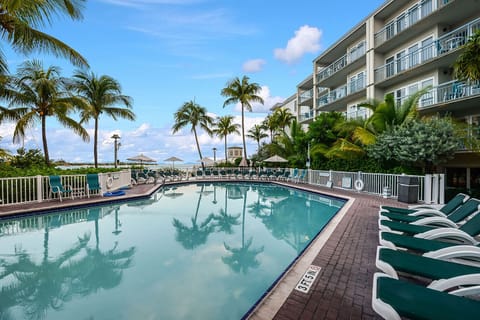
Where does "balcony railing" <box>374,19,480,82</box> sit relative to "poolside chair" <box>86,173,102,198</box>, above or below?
above

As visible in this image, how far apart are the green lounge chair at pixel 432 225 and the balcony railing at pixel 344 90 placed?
15.9 meters

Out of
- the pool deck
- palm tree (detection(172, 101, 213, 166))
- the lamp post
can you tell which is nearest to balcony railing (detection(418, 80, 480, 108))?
the pool deck

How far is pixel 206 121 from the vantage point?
27984 mm

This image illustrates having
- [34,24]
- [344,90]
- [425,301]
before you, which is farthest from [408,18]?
[34,24]

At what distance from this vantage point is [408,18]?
49.3ft

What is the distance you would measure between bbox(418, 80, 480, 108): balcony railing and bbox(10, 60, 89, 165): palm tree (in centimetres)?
2014

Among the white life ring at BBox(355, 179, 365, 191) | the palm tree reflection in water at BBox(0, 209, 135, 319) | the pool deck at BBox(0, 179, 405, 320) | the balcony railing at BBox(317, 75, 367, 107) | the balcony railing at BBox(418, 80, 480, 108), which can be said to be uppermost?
the balcony railing at BBox(317, 75, 367, 107)

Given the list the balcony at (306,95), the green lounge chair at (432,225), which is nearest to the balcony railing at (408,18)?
the balcony at (306,95)

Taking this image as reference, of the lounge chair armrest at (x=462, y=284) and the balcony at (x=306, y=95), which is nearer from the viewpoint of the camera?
the lounge chair armrest at (x=462, y=284)

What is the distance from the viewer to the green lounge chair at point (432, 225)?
4222mm

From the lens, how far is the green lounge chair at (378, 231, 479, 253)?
11.6 feet

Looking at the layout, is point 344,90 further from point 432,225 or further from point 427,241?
point 427,241

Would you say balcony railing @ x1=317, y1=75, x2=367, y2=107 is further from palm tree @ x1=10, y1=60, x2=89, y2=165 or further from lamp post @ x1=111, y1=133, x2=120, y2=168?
lamp post @ x1=111, y1=133, x2=120, y2=168

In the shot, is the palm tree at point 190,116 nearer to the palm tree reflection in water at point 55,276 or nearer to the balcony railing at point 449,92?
the balcony railing at point 449,92
